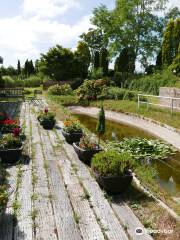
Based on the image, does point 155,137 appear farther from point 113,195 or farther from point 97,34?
point 97,34

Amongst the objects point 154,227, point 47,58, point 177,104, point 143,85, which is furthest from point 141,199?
point 47,58

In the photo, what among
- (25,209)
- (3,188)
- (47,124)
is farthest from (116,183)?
(47,124)

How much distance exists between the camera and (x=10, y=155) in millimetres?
7449

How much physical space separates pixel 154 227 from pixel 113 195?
130 centimetres

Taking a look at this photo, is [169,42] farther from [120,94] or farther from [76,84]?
[76,84]

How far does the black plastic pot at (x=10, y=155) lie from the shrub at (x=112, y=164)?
7.65 ft

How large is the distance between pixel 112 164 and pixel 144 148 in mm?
4781

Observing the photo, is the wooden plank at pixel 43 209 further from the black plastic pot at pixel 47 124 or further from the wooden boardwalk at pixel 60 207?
the black plastic pot at pixel 47 124

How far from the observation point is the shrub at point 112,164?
5.64 m

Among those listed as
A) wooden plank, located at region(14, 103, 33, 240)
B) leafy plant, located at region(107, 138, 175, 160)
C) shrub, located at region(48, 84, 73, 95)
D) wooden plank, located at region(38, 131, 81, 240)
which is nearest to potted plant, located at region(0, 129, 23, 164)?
wooden plank, located at region(14, 103, 33, 240)

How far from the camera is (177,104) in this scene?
1566 centimetres

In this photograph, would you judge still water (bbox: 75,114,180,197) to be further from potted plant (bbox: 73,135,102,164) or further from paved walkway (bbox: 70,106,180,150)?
potted plant (bbox: 73,135,102,164)

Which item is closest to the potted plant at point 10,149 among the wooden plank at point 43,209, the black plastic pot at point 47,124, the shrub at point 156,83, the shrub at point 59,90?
the wooden plank at point 43,209

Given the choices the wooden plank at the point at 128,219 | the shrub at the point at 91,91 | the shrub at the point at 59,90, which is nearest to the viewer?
the wooden plank at the point at 128,219
